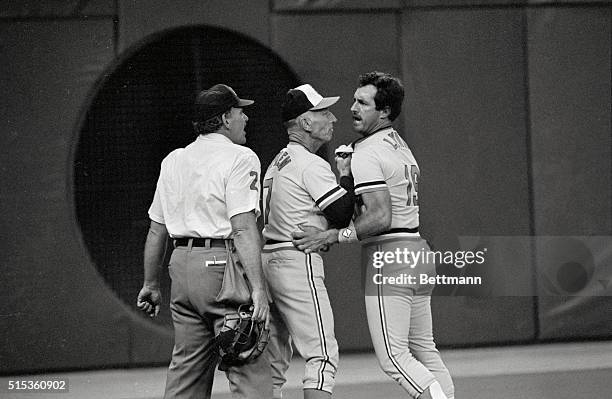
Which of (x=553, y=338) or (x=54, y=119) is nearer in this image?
(x=54, y=119)

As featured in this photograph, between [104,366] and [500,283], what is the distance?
3.00 meters

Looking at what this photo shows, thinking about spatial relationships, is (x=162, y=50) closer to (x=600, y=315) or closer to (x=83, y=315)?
(x=83, y=315)

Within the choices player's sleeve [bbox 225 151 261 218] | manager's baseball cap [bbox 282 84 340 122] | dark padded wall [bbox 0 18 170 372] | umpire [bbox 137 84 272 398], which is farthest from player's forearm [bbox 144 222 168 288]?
dark padded wall [bbox 0 18 170 372]

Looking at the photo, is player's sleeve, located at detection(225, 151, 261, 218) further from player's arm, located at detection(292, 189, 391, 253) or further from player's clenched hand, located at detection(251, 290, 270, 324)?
player's arm, located at detection(292, 189, 391, 253)

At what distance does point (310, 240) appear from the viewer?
4941mm

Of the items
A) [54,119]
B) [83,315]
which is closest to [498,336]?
[83,315]

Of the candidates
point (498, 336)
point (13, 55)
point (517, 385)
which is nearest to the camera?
point (517, 385)

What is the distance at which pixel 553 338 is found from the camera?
7.65m

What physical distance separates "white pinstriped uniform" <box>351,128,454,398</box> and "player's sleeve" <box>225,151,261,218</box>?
0.69 meters

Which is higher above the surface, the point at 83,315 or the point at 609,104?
the point at 609,104

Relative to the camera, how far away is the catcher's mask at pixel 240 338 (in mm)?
4266

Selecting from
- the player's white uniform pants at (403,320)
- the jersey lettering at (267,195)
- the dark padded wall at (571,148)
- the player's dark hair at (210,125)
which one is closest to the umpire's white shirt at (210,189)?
the player's dark hair at (210,125)

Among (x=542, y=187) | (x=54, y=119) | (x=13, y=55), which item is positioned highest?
(x=13, y=55)

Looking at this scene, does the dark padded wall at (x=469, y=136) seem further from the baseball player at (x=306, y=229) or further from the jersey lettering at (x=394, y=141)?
the baseball player at (x=306, y=229)
